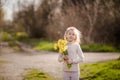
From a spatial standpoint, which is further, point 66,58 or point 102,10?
point 102,10

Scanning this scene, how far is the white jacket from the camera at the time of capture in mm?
8430

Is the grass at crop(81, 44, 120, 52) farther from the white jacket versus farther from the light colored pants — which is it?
the light colored pants

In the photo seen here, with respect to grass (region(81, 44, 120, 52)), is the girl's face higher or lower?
lower

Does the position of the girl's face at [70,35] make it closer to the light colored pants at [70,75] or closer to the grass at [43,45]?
the light colored pants at [70,75]

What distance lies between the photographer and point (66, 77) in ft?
27.3

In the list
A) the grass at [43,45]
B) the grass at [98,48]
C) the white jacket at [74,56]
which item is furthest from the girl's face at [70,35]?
the grass at [43,45]

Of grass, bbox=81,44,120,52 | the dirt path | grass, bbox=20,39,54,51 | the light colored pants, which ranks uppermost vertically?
grass, bbox=20,39,54,51

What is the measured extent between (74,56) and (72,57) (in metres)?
0.05

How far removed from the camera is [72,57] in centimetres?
857

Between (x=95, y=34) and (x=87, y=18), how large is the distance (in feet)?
5.51

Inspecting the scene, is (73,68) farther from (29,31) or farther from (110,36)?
(29,31)

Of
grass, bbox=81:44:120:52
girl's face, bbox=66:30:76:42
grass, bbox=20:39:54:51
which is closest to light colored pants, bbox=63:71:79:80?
girl's face, bbox=66:30:76:42

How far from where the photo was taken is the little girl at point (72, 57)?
8383 millimetres

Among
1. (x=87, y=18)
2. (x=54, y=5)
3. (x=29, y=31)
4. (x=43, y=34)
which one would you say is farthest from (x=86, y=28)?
(x=29, y=31)
